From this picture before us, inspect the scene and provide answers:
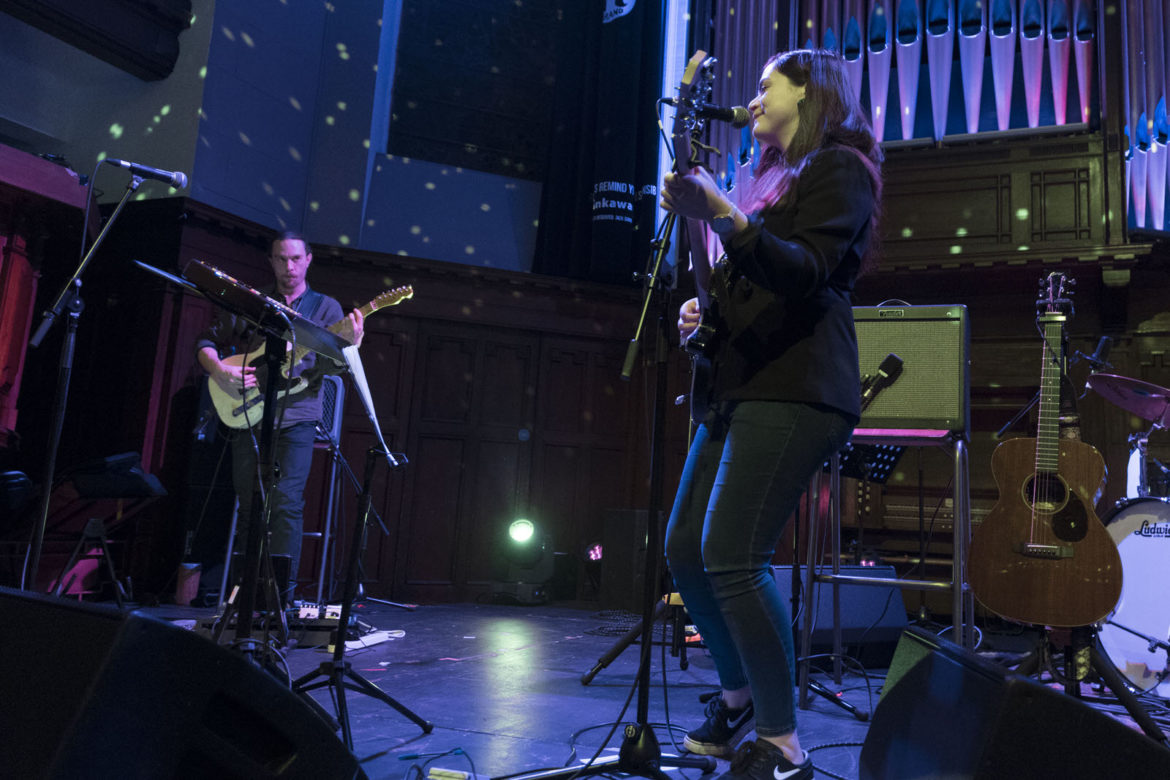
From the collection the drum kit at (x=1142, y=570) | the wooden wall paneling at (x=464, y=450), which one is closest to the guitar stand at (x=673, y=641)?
the drum kit at (x=1142, y=570)

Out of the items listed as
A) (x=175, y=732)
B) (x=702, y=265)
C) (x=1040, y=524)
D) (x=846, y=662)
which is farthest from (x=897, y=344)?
(x=175, y=732)

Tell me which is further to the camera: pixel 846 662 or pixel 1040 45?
pixel 1040 45

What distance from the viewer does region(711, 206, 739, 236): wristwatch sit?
1.75 m

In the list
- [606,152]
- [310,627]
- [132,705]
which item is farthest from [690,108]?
[606,152]

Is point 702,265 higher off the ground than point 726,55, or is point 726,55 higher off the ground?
point 726,55

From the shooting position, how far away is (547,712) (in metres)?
2.77

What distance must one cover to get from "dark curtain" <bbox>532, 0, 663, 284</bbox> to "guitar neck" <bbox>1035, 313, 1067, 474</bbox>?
151 inches

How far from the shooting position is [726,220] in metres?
1.75

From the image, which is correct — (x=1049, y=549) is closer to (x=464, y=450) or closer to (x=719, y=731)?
(x=719, y=731)

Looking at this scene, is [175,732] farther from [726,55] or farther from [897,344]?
[726,55]

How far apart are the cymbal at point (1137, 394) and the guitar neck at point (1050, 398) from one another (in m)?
0.45

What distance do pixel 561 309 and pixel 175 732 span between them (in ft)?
18.7

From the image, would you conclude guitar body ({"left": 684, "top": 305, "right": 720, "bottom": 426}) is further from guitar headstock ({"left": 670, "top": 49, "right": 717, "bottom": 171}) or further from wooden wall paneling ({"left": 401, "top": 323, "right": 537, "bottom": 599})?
wooden wall paneling ({"left": 401, "top": 323, "right": 537, "bottom": 599})

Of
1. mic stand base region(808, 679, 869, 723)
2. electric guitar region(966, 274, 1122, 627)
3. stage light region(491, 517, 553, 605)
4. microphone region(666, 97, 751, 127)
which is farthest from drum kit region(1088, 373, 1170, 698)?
stage light region(491, 517, 553, 605)
